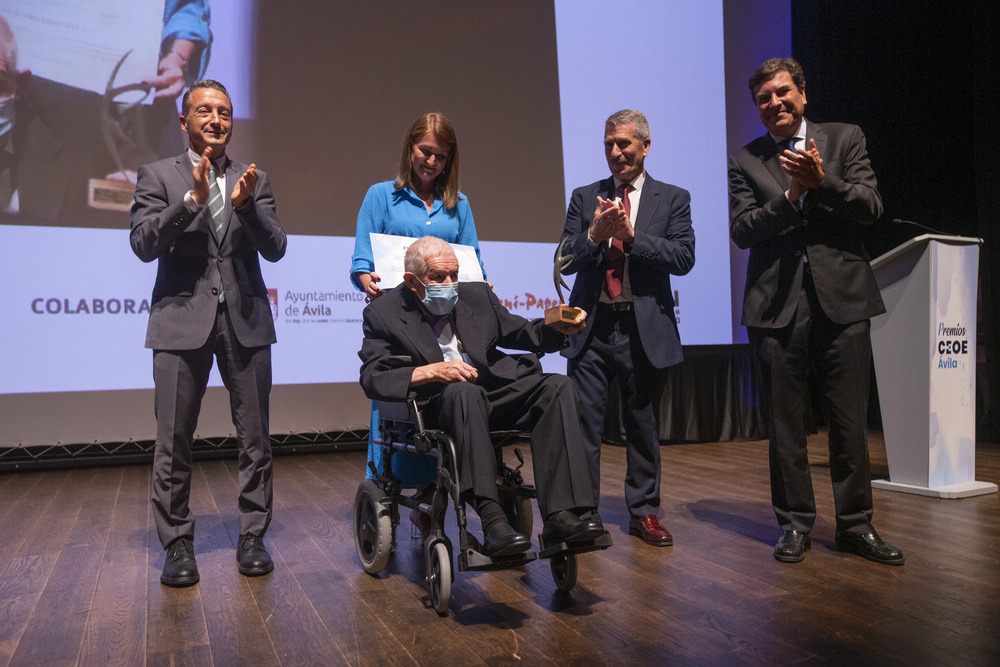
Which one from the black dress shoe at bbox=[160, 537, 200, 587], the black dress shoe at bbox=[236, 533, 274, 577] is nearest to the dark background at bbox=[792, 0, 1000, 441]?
the black dress shoe at bbox=[236, 533, 274, 577]

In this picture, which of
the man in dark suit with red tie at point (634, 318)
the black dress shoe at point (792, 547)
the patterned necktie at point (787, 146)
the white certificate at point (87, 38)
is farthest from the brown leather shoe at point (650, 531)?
the white certificate at point (87, 38)

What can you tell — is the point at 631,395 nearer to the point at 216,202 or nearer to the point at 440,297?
the point at 440,297

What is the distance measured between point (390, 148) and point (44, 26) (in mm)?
2013

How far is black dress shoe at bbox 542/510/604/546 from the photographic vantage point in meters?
1.89

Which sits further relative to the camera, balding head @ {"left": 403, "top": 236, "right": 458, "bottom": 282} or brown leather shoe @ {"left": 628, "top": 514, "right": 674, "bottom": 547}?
brown leather shoe @ {"left": 628, "top": 514, "right": 674, "bottom": 547}

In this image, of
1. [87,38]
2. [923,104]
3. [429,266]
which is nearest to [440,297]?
[429,266]

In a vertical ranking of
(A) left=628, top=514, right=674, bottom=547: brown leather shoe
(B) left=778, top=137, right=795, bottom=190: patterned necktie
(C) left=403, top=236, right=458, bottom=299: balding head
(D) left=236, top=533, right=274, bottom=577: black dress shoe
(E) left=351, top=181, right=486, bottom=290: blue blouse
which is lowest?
(A) left=628, top=514, right=674, bottom=547: brown leather shoe

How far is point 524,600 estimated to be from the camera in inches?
84.1

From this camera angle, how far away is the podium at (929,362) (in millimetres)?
3371

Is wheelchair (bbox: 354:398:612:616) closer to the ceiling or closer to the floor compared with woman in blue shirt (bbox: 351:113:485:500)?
closer to the floor

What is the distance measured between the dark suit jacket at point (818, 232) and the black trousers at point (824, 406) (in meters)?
0.06

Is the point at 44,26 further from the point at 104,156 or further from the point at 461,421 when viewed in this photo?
the point at 461,421

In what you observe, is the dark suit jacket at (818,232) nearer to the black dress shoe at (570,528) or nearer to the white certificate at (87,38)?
the black dress shoe at (570,528)

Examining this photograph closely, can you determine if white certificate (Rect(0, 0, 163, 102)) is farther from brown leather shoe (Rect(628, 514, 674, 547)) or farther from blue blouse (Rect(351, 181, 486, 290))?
brown leather shoe (Rect(628, 514, 674, 547))
